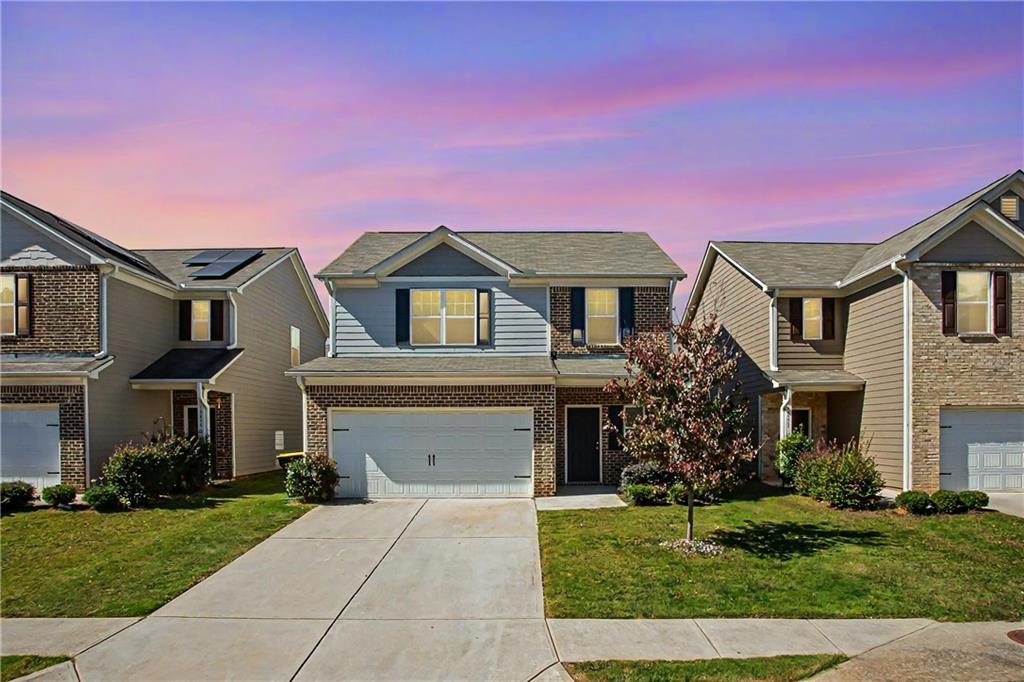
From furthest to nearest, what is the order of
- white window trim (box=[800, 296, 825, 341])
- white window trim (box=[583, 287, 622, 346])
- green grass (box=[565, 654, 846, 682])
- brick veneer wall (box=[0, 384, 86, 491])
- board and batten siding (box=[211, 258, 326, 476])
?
board and batten siding (box=[211, 258, 326, 476])
white window trim (box=[800, 296, 825, 341])
white window trim (box=[583, 287, 622, 346])
brick veneer wall (box=[0, 384, 86, 491])
green grass (box=[565, 654, 846, 682])

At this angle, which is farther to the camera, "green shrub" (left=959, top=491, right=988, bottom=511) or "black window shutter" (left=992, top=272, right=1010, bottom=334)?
"black window shutter" (left=992, top=272, right=1010, bottom=334)

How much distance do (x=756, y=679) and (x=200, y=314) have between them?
20.1 metres

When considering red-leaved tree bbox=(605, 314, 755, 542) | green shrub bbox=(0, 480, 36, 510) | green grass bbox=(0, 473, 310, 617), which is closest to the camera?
green grass bbox=(0, 473, 310, 617)

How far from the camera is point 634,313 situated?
63.7ft

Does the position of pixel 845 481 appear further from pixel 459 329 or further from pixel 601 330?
pixel 459 329

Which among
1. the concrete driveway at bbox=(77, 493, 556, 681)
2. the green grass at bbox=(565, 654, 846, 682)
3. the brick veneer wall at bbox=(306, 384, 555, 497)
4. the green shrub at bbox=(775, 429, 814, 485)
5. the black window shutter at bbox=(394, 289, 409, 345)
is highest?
the black window shutter at bbox=(394, 289, 409, 345)

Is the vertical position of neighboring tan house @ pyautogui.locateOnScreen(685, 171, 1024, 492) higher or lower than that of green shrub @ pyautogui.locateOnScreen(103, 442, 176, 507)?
higher

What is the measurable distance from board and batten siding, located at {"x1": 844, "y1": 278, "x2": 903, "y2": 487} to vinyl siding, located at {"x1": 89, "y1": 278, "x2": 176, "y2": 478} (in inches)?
786

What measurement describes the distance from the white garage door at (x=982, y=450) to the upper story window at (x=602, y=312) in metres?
8.48

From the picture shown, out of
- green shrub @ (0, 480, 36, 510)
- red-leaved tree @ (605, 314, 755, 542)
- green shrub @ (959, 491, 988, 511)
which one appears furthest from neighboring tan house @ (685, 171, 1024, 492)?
green shrub @ (0, 480, 36, 510)

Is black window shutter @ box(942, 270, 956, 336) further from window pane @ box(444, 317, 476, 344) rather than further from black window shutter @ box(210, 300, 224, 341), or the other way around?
black window shutter @ box(210, 300, 224, 341)

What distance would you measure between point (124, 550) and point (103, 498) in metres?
3.76

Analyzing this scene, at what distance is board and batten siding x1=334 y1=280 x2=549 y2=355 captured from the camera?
1920 cm

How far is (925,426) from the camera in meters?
16.9
